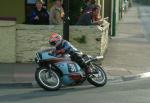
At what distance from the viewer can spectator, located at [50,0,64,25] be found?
15539 millimetres

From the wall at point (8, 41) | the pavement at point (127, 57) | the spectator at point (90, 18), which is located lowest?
the pavement at point (127, 57)

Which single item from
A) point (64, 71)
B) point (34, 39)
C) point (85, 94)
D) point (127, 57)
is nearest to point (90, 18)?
point (34, 39)

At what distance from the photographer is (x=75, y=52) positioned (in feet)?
39.4

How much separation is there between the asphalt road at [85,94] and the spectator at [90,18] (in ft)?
11.9

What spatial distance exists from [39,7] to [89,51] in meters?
1.93

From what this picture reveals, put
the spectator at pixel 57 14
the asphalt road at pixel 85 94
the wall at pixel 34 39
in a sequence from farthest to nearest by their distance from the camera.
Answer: the spectator at pixel 57 14, the wall at pixel 34 39, the asphalt road at pixel 85 94

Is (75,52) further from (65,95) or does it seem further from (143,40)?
(143,40)

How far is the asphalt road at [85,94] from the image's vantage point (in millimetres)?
10320

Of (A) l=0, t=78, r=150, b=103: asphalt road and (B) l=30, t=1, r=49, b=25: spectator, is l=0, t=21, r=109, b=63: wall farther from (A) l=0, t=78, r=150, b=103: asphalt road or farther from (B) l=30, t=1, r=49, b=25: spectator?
(A) l=0, t=78, r=150, b=103: asphalt road

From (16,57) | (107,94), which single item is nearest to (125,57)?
(16,57)

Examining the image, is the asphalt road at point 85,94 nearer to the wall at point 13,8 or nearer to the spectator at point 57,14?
the spectator at point 57,14

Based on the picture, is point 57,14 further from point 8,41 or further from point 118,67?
point 118,67

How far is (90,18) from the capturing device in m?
15.9

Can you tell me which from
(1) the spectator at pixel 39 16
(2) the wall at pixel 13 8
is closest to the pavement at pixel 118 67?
(1) the spectator at pixel 39 16
